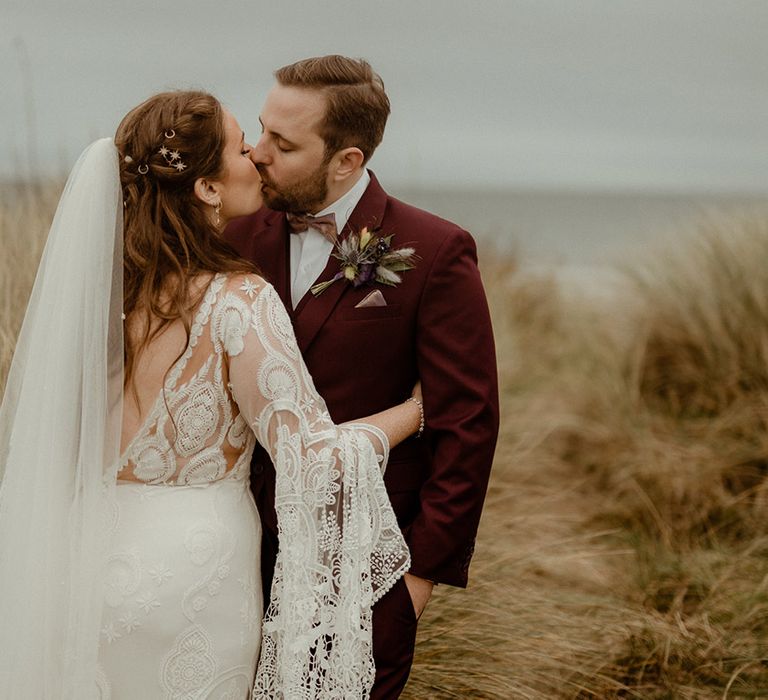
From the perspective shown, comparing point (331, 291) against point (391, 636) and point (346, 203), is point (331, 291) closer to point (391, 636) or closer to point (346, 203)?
point (346, 203)

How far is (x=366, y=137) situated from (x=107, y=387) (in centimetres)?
120

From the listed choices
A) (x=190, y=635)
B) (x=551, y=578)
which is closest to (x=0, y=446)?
(x=190, y=635)

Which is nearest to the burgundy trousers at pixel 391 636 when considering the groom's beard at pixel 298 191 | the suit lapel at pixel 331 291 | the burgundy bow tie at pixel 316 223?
the suit lapel at pixel 331 291

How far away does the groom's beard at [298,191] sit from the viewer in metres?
3.21

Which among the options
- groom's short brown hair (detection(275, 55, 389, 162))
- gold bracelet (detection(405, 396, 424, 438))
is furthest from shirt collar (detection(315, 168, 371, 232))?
gold bracelet (detection(405, 396, 424, 438))

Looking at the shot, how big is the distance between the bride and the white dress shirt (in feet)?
1.19

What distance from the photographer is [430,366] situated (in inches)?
121

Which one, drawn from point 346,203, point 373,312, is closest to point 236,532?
point 373,312

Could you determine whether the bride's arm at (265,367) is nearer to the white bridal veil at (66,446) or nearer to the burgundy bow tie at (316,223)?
the white bridal veil at (66,446)

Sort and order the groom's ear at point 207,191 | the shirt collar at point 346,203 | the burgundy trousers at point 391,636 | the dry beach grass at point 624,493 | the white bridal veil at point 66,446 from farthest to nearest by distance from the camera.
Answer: the dry beach grass at point 624,493
the shirt collar at point 346,203
the burgundy trousers at point 391,636
the groom's ear at point 207,191
the white bridal veil at point 66,446

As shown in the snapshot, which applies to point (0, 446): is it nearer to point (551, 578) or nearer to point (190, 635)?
point (190, 635)

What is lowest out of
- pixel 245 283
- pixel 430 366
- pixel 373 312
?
pixel 430 366

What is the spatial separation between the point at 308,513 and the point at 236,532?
0.22 metres

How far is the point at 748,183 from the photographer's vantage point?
10912 centimetres
